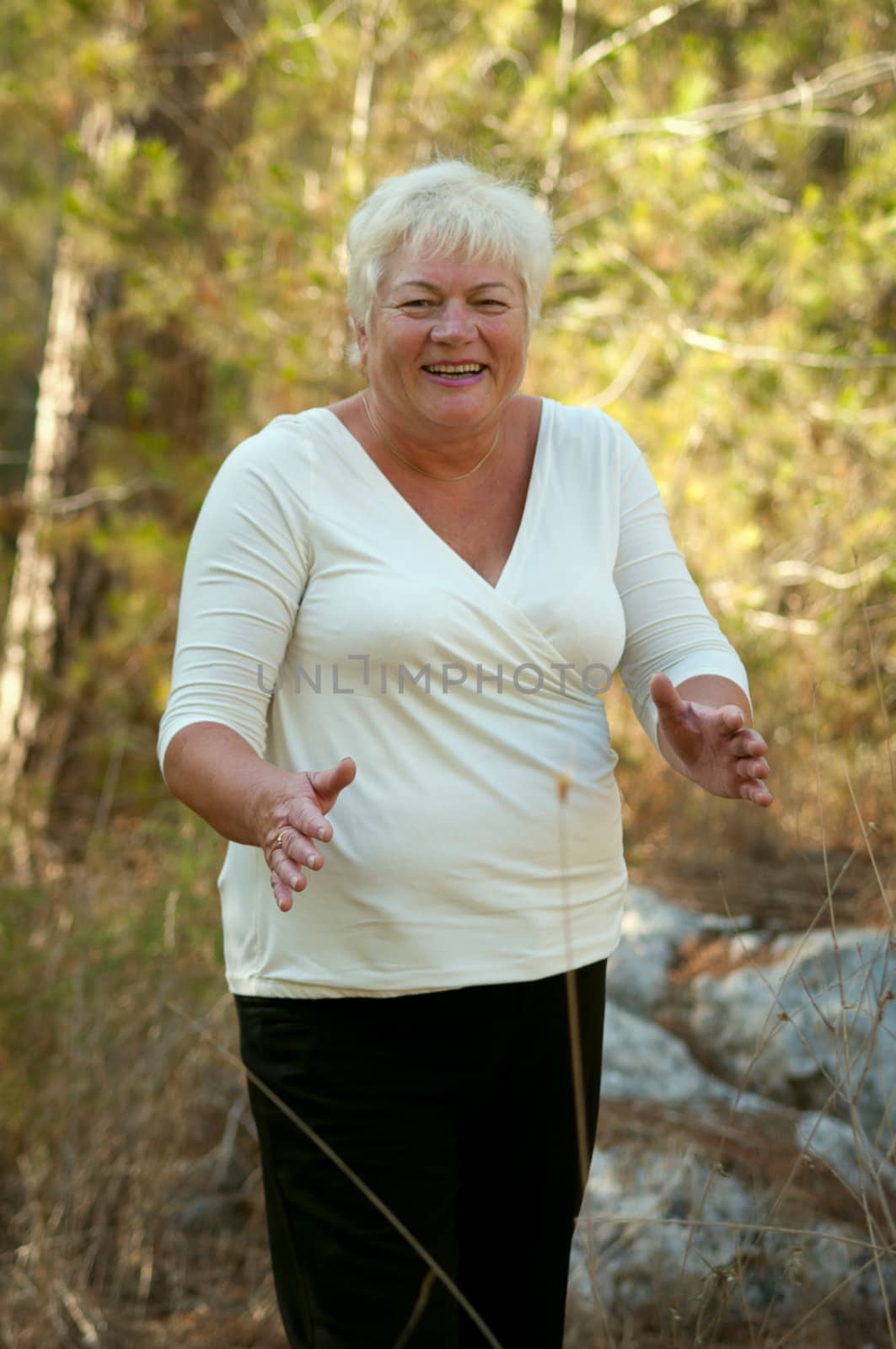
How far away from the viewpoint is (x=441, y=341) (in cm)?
185

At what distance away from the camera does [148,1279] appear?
2.77 meters

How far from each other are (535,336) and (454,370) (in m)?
3.12

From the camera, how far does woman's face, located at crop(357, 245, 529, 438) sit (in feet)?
6.12

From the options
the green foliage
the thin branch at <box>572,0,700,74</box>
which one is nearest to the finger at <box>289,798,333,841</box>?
the green foliage

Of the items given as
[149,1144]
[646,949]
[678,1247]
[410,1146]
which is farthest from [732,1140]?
[410,1146]

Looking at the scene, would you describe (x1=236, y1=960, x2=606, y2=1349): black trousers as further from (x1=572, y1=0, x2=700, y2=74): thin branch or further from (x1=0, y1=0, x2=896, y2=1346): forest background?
(x1=572, y1=0, x2=700, y2=74): thin branch

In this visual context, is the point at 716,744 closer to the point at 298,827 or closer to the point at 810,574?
the point at 298,827

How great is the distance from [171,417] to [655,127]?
96.6 inches

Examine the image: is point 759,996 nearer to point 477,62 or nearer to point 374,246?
point 374,246

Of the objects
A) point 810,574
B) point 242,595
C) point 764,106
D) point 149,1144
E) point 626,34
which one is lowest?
point 149,1144

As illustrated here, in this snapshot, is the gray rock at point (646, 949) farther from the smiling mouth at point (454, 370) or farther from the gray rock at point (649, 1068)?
the smiling mouth at point (454, 370)

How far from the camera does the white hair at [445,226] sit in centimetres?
187

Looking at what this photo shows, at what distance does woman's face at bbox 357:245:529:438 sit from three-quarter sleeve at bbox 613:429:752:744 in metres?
0.28

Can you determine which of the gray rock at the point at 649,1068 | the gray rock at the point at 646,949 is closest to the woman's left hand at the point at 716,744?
the gray rock at the point at 649,1068
